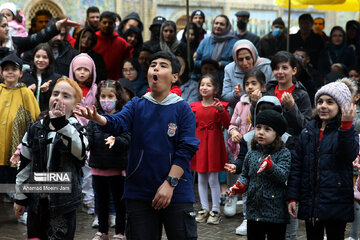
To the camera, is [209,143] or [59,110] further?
[209,143]

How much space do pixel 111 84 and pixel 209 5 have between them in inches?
726

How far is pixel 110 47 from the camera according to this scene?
9.66 meters

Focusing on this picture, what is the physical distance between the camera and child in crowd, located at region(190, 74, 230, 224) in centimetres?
743

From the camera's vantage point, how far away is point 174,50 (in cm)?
966

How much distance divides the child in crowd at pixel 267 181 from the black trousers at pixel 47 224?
4.65 ft

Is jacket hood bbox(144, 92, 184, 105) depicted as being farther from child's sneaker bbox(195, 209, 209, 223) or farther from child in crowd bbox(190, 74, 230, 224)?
child's sneaker bbox(195, 209, 209, 223)

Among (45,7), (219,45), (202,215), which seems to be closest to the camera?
(202,215)

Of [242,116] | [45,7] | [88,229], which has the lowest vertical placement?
[88,229]

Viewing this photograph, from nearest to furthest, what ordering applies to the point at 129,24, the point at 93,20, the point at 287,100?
1. the point at 287,100
2. the point at 93,20
3. the point at 129,24

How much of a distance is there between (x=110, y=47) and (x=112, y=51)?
0.08 m

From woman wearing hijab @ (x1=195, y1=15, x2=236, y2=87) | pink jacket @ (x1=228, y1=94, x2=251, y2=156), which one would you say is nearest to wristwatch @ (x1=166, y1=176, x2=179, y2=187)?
pink jacket @ (x1=228, y1=94, x2=251, y2=156)

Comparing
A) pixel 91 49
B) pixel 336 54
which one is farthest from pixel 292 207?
pixel 336 54

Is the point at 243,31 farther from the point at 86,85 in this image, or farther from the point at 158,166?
the point at 158,166

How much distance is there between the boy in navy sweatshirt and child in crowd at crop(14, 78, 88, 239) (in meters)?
0.64
